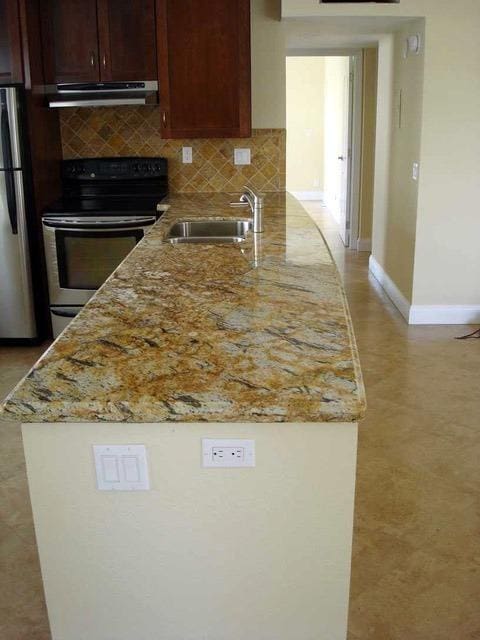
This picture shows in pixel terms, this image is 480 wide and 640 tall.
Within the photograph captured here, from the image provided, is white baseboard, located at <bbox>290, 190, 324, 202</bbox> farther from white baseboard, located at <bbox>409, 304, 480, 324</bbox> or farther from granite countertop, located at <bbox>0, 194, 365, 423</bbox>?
granite countertop, located at <bbox>0, 194, 365, 423</bbox>

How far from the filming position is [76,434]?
5.08ft

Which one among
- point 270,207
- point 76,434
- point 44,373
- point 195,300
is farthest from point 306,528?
point 270,207

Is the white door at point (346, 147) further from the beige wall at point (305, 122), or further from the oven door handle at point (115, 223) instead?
the oven door handle at point (115, 223)

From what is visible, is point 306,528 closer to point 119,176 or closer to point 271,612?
point 271,612

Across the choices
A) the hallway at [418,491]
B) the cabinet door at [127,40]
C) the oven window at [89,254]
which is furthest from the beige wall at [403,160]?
the oven window at [89,254]

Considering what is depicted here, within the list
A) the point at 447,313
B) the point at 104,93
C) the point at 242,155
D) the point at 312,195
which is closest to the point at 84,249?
the point at 104,93

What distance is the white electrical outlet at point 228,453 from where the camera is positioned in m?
1.54

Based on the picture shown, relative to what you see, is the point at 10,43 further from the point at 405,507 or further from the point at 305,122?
the point at 305,122

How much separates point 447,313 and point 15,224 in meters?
2.99

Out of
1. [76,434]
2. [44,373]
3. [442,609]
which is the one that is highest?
[44,373]

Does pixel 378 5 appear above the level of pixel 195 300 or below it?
above

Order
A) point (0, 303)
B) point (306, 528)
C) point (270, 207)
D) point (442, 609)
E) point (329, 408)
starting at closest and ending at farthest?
1. point (329, 408)
2. point (306, 528)
3. point (442, 609)
4. point (270, 207)
5. point (0, 303)

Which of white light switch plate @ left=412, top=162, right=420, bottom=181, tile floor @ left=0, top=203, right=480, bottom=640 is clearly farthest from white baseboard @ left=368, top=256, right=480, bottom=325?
white light switch plate @ left=412, top=162, right=420, bottom=181

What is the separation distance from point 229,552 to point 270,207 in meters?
2.96
